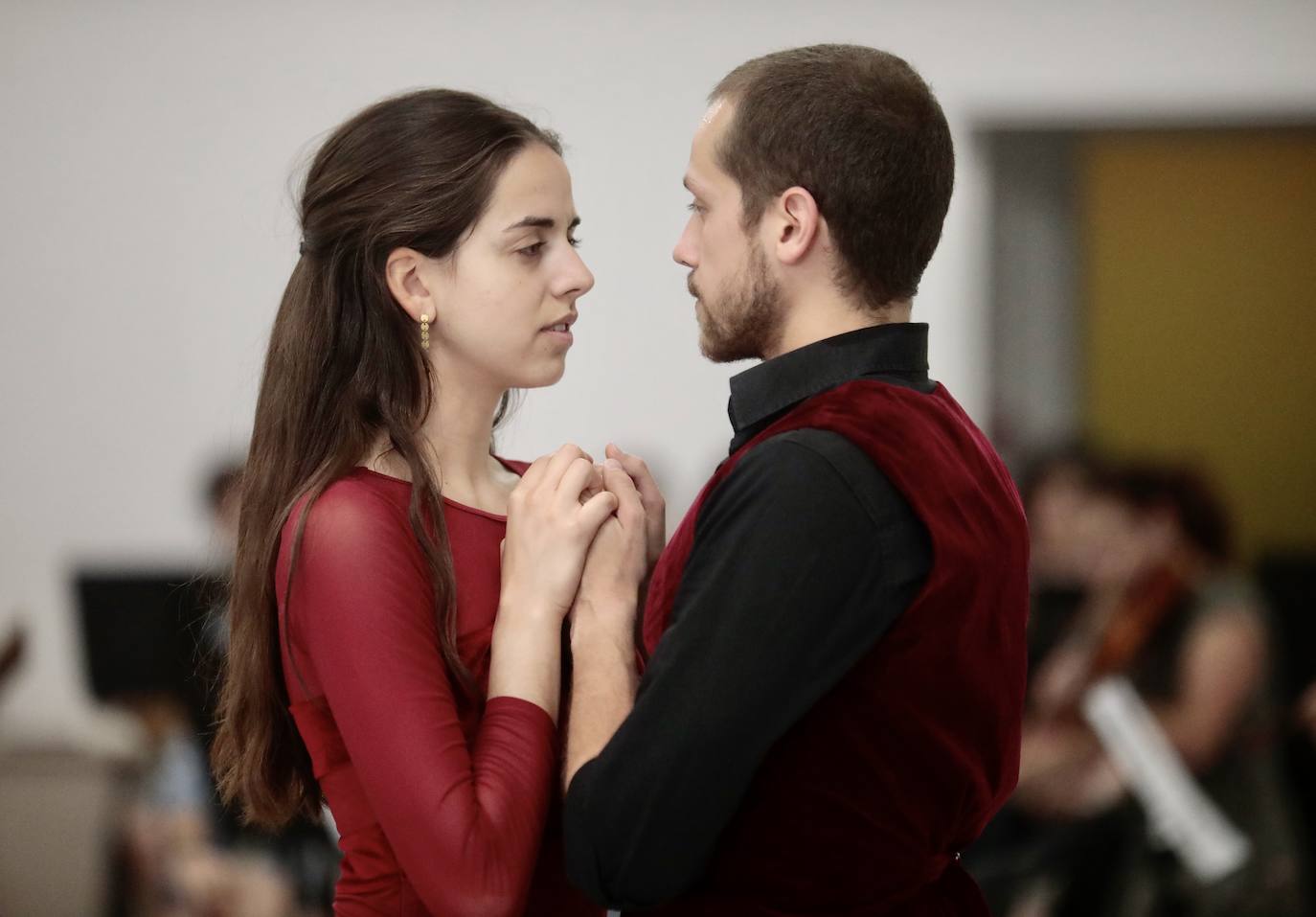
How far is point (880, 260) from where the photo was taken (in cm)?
154

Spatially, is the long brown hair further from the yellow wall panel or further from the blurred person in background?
the yellow wall panel

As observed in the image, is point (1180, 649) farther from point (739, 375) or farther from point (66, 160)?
point (66, 160)

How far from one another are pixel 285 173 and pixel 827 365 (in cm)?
381

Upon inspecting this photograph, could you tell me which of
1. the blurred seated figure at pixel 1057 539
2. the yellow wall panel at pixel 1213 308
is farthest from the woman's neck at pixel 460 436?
the yellow wall panel at pixel 1213 308

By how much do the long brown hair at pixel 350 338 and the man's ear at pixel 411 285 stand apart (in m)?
0.01

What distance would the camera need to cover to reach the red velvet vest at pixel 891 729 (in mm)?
1406

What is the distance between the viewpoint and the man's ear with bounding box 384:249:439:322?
5.48 feet

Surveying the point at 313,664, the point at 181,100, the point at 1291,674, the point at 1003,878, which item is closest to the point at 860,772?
the point at 313,664

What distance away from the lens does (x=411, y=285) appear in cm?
169

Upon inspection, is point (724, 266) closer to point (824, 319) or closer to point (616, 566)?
point (824, 319)

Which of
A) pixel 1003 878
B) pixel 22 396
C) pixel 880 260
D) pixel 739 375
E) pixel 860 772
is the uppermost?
pixel 880 260

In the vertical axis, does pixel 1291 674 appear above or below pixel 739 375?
below

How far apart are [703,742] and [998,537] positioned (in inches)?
15.4

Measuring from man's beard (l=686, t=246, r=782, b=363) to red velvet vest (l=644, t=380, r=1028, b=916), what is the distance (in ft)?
0.45
